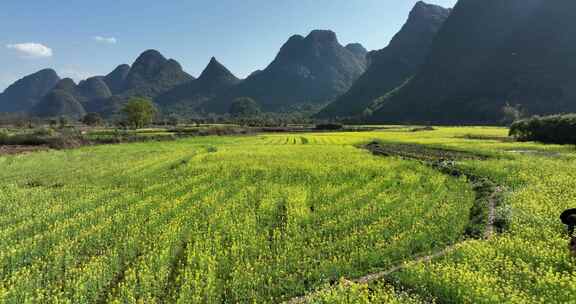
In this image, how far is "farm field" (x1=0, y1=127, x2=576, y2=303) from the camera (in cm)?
834

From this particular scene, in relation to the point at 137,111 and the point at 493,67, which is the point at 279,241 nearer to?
the point at 137,111

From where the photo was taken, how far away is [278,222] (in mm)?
13891

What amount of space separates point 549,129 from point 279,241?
4801 cm

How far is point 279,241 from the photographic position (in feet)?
38.4

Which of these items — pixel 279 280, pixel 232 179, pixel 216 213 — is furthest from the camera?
pixel 232 179

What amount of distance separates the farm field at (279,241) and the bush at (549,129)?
82.1 ft

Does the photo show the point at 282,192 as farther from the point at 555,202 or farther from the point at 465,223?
the point at 555,202

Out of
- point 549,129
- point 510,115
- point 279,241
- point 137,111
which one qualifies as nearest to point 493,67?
point 510,115

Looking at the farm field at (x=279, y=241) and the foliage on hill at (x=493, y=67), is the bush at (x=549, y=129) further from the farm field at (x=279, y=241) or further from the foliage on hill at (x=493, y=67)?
the foliage on hill at (x=493, y=67)

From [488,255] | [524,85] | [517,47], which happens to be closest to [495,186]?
[488,255]

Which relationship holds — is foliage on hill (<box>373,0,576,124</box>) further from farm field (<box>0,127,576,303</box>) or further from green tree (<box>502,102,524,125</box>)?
farm field (<box>0,127,576,303</box>)

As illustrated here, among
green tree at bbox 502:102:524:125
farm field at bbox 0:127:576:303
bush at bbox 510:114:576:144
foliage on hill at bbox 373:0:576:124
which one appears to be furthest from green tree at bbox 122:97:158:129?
green tree at bbox 502:102:524:125

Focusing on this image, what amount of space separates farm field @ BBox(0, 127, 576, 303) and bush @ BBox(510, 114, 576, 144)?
25038 mm

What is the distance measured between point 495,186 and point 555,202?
4866 mm
